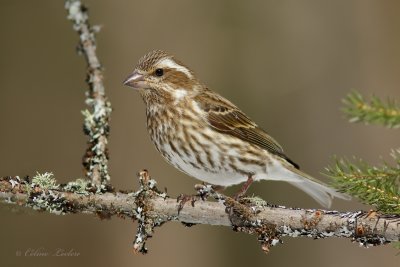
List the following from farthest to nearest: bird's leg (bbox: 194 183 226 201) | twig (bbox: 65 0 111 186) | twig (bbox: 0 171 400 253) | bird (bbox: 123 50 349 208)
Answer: bird (bbox: 123 50 349 208) → twig (bbox: 65 0 111 186) → bird's leg (bbox: 194 183 226 201) → twig (bbox: 0 171 400 253)

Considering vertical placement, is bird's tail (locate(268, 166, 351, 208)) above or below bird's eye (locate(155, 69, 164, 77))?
below

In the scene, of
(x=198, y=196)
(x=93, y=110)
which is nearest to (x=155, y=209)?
(x=198, y=196)

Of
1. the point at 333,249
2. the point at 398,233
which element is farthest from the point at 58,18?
the point at 398,233

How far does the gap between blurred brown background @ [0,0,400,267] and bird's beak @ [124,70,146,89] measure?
2854mm

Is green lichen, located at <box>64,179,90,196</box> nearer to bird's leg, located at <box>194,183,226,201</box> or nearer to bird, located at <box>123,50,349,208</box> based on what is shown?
bird's leg, located at <box>194,183,226,201</box>

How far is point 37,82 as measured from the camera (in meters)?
9.34

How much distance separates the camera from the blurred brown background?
891cm

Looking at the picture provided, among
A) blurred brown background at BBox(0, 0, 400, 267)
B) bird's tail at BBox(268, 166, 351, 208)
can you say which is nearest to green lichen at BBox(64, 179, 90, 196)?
bird's tail at BBox(268, 166, 351, 208)

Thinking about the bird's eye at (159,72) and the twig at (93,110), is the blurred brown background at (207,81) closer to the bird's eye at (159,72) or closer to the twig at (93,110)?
the bird's eye at (159,72)

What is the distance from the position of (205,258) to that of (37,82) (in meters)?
3.57

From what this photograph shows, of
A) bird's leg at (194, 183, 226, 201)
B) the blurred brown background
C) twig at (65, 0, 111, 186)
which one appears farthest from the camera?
the blurred brown background

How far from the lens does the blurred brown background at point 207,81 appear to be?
8.91 meters

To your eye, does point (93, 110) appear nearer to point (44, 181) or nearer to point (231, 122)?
point (44, 181)

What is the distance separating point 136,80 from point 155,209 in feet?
6.83
